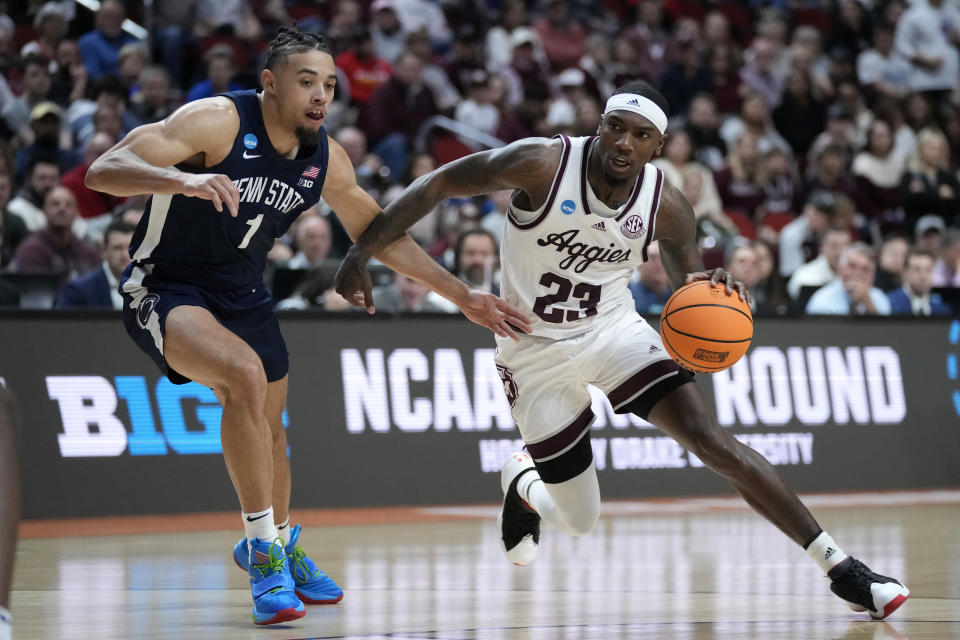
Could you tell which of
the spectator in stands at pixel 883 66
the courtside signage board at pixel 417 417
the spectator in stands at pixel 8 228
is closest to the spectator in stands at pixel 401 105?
the spectator in stands at pixel 8 228

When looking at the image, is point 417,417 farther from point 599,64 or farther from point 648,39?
point 648,39

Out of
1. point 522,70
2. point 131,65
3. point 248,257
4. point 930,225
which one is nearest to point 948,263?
point 930,225

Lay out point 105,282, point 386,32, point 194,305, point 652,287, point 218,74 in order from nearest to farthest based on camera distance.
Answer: point 194,305, point 105,282, point 652,287, point 218,74, point 386,32

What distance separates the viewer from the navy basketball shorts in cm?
546

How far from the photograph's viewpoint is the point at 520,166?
5688mm

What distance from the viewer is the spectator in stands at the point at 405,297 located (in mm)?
10531

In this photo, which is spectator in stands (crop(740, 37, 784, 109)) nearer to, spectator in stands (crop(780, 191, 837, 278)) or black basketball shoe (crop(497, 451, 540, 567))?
spectator in stands (crop(780, 191, 837, 278))

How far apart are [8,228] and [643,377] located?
267 inches

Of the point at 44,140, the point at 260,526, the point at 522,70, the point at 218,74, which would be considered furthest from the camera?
the point at 522,70

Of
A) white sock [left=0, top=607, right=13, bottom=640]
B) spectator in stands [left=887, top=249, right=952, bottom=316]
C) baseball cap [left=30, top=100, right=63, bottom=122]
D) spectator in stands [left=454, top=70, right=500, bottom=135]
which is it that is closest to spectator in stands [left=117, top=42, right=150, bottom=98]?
baseball cap [left=30, top=100, right=63, bottom=122]

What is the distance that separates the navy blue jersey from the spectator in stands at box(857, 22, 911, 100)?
45.1ft

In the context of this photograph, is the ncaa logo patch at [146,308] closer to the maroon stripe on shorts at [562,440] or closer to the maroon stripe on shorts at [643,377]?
the maroon stripe on shorts at [562,440]

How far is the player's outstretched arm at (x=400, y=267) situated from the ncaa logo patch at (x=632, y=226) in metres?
0.56

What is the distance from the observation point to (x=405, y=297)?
10.8 meters
